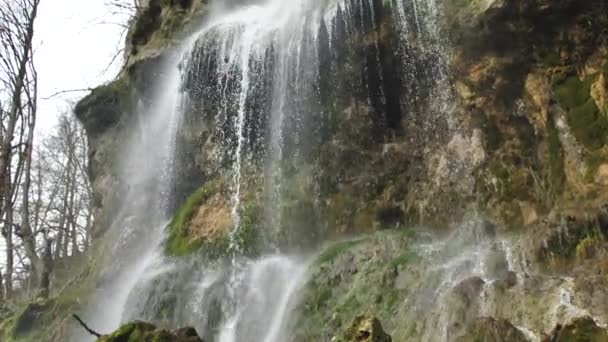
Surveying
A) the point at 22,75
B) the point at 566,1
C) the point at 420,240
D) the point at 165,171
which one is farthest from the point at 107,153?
the point at 566,1

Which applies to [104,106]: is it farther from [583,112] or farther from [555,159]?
[583,112]

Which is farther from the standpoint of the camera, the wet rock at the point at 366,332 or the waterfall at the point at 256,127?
the waterfall at the point at 256,127

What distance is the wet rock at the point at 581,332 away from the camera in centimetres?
496

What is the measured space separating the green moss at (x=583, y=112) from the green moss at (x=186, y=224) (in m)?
6.69

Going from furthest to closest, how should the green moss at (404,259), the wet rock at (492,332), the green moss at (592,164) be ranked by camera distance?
the green moss at (592,164)
the green moss at (404,259)
the wet rock at (492,332)

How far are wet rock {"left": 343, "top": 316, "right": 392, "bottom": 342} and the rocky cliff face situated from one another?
1000 mm

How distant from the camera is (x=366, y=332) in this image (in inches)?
202

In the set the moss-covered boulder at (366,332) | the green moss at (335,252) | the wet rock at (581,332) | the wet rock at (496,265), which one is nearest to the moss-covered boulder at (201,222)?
the green moss at (335,252)

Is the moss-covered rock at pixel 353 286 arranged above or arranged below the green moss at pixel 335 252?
below

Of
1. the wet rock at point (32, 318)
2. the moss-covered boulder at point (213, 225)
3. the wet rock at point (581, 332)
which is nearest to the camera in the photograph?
the wet rock at point (581, 332)

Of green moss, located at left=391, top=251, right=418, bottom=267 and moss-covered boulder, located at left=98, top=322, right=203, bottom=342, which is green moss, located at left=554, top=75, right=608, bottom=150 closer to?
green moss, located at left=391, top=251, right=418, bottom=267

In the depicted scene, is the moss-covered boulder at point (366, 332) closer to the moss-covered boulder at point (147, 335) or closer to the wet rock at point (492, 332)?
the wet rock at point (492, 332)

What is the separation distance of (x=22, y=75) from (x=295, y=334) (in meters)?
8.45

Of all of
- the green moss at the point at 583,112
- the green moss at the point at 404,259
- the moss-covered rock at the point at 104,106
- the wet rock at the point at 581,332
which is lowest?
the wet rock at the point at 581,332
